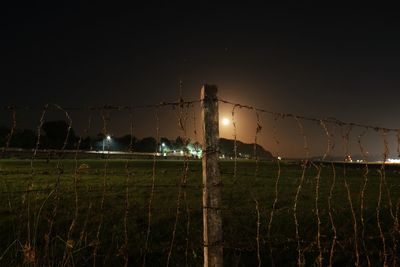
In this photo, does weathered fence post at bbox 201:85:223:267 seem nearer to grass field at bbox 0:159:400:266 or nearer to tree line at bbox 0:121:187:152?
grass field at bbox 0:159:400:266

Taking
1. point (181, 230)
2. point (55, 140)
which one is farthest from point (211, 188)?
point (55, 140)

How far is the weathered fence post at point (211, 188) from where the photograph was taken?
4887mm

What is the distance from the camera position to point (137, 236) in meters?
9.27

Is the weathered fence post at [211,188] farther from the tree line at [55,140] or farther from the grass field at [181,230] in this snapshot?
the tree line at [55,140]

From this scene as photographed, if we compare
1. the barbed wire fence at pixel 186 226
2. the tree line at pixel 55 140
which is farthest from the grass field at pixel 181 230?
the tree line at pixel 55 140

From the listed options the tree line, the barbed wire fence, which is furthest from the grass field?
the tree line

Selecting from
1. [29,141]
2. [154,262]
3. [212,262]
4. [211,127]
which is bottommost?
[154,262]

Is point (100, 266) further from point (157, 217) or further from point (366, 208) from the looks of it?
point (366, 208)

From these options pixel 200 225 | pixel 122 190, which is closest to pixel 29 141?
pixel 122 190

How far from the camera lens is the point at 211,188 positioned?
4883 millimetres

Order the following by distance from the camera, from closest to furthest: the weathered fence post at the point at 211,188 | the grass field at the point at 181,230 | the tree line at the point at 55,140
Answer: the weathered fence post at the point at 211,188
the grass field at the point at 181,230
the tree line at the point at 55,140

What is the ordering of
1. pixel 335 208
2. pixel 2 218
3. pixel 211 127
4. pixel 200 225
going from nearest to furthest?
pixel 211 127 < pixel 200 225 < pixel 2 218 < pixel 335 208

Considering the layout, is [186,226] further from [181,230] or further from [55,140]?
[55,140]

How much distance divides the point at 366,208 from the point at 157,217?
21.9 feet
